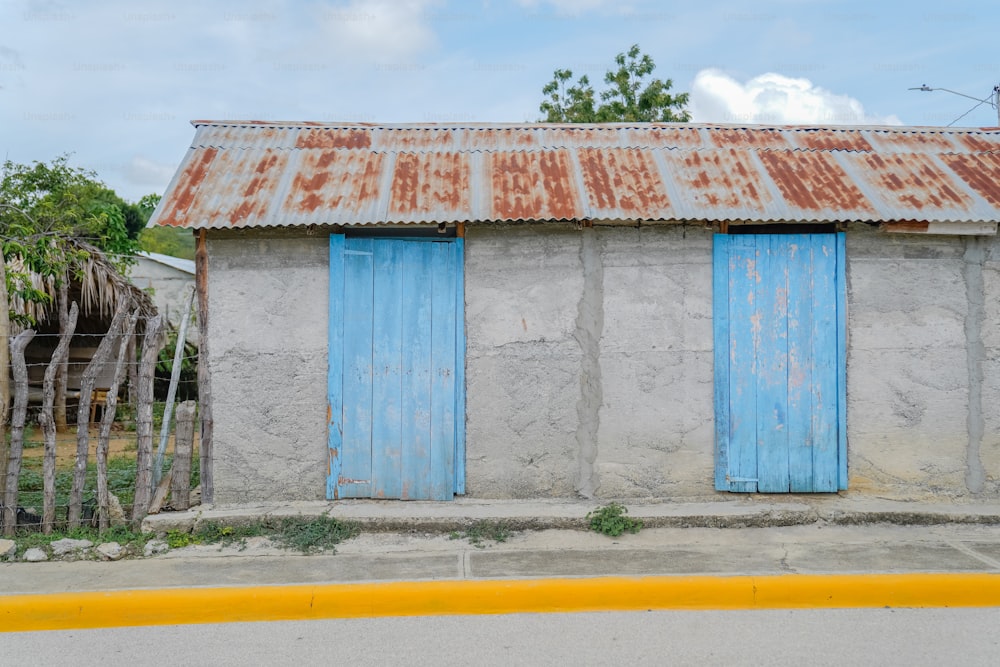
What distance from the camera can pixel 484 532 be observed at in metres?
5.75

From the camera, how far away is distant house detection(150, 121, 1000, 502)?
606 centimetres

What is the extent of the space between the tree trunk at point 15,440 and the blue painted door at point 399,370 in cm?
231

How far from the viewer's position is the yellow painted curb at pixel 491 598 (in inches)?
177

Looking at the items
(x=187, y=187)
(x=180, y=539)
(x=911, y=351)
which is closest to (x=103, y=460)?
(x=180, y=539)

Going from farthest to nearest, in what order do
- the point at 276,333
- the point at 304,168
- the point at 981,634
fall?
the point at 304,168
the point at 276,333
the point at 981,634

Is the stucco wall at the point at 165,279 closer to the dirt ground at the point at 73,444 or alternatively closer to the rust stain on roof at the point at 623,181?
the dirt ground at the point at 73,444

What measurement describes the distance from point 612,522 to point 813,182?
10.8ft

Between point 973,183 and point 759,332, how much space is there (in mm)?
2296

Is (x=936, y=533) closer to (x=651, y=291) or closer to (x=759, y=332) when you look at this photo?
(x=759, y=332)

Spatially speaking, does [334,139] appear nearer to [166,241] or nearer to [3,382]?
[3,382]

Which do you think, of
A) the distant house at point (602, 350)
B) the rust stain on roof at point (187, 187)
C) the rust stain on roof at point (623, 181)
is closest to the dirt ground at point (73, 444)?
the rust stain on roof at point (187, 187)

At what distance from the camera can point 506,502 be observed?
6.11 meters

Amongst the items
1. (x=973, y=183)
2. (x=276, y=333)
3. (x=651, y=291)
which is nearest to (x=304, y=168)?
(x=276, y=333)

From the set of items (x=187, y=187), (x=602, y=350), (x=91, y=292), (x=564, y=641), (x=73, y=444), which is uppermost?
(x=187, y=187)
